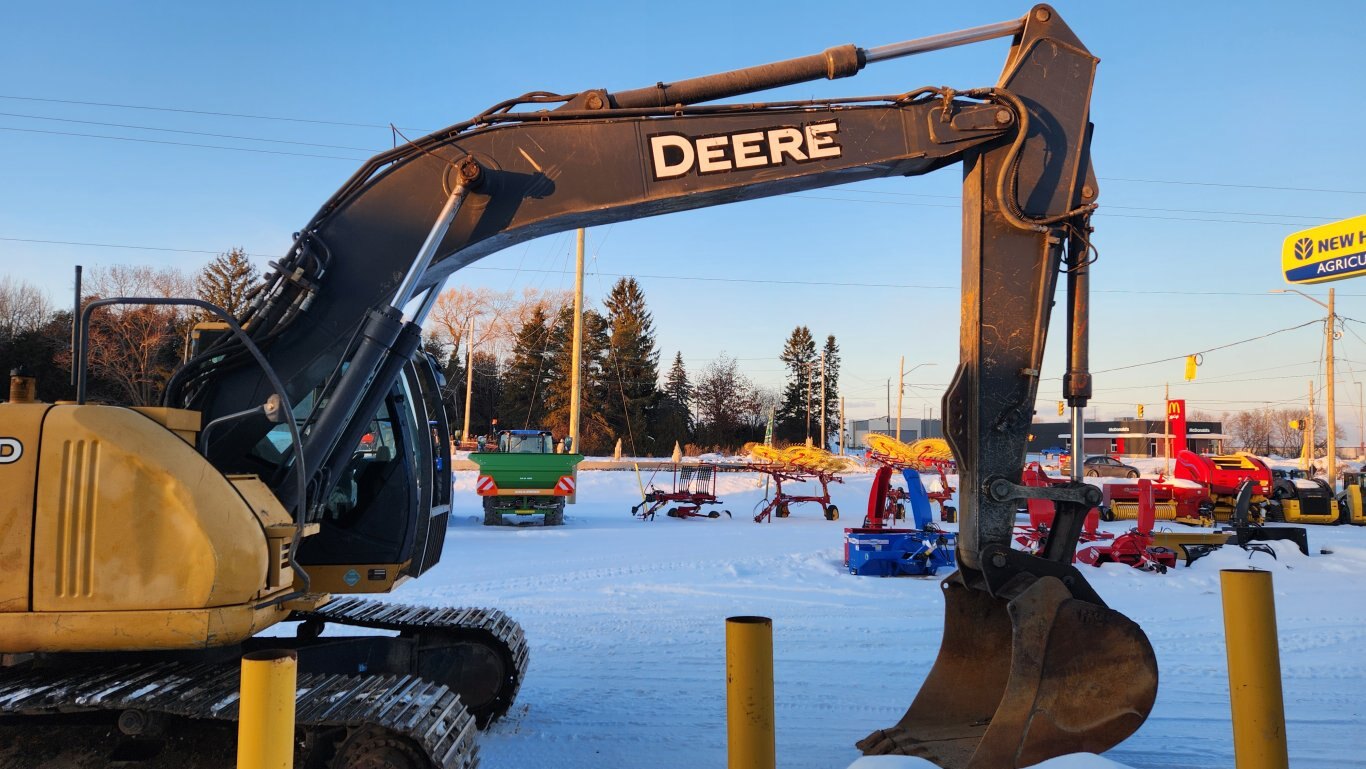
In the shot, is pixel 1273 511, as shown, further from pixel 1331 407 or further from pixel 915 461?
pixel 1331 407

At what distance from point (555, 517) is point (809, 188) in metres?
15.1

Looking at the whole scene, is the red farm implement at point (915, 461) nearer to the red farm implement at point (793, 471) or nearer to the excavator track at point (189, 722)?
the red farm implement at point (793, 471)

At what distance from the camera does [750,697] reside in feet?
9.66

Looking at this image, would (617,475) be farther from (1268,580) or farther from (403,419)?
(1268,580)

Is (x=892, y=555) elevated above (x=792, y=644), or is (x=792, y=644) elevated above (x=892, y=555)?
(x=892, y=555)

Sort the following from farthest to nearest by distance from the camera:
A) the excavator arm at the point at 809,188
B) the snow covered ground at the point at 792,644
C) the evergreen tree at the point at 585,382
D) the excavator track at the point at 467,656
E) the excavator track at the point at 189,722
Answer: the evergreen tree at the point at 585,382, the excavator track at the point at 467,656, the snow covered ground at the point at 792,644, the excavator arm at the point at 809,188, the excavator track at the point at 189,722

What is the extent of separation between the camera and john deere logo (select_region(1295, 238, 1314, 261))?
2116 centimetres

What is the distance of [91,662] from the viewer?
4.26 meters

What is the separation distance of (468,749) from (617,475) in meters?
26.7

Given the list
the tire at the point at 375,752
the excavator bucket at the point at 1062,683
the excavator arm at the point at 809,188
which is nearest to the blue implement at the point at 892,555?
the excavator arm at the point at 809,188

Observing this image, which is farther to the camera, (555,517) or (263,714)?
(555,517)

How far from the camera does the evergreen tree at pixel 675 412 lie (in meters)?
59.8

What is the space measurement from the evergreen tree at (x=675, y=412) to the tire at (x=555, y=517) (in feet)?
116

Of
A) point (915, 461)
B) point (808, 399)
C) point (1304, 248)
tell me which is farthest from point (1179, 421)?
point (808, 399)
